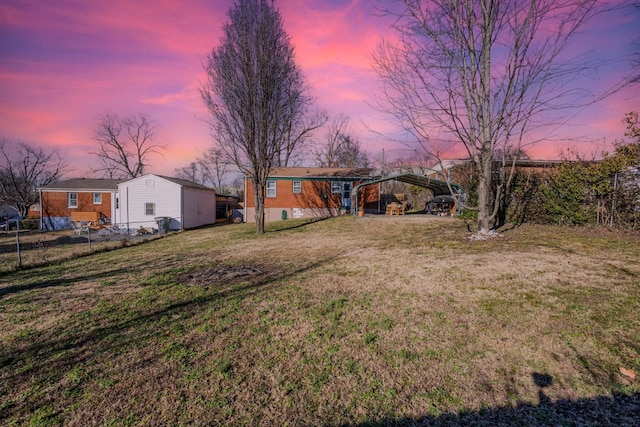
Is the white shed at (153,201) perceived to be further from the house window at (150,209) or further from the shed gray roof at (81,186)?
the shed gray roof at (81,186)

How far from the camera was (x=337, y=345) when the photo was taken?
3447 mm

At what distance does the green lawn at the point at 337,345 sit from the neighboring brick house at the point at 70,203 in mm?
22434

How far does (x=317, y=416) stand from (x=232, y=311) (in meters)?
2.62

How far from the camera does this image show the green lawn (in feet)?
8.13

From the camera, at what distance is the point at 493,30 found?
838cm

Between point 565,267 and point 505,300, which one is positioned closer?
point 505,300

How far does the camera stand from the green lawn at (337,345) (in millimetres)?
2477

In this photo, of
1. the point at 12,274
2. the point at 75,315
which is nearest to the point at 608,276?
the point at 75,315

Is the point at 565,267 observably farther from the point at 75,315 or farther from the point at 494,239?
the point at 75,315

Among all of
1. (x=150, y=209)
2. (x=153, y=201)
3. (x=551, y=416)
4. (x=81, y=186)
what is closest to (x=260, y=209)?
(x=153, y=201)

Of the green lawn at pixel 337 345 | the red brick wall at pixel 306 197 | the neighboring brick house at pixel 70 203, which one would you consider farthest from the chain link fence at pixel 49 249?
the red brick wall at pixel 306 197

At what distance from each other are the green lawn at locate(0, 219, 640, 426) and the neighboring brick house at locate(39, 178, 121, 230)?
2243cm

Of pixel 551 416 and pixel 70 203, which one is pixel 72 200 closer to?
pixel 70 203

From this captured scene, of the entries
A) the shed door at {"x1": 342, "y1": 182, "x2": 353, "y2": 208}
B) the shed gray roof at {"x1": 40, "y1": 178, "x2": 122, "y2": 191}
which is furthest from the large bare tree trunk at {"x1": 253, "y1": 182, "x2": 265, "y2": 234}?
the shed gray roof at {"x1": 40, "y1": 178, "x2": 122, "y2": 191}
